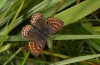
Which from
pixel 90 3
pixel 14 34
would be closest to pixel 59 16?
pixel 90 3

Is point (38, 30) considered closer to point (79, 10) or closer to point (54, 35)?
point (54, 35)

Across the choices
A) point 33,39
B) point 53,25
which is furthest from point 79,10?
point 33,39

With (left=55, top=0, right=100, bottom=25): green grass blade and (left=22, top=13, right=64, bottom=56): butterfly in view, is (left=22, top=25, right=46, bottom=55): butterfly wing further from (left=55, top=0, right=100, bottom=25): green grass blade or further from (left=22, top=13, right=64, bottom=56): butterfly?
(left=55, top=0, right=100, bottom=25): green grass blade

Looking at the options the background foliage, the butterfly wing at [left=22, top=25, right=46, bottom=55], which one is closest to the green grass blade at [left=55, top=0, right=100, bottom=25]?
the background foliage

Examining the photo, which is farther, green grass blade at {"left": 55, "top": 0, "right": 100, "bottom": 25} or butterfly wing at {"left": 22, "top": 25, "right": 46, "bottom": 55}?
green grass blade at {"left": 55, "top": 0, "right": 100, "bottom": 25}

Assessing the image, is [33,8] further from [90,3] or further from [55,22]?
[90,3]

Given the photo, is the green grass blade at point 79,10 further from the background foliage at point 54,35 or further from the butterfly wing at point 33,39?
the butterfly wing at point 33,39

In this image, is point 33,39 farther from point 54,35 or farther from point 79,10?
point 79,10

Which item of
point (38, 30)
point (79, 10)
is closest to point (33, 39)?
point (38, 30)
